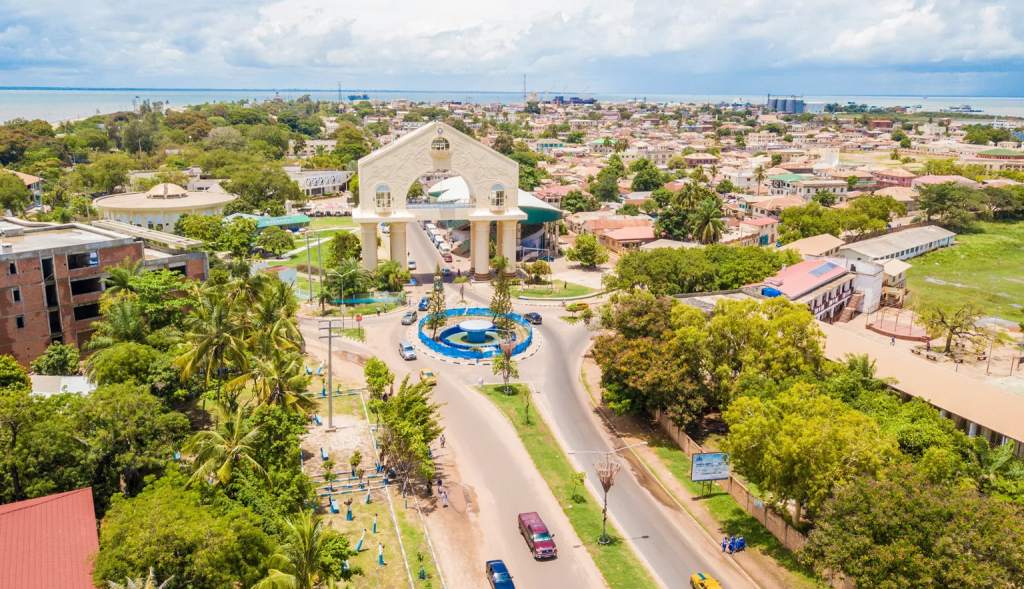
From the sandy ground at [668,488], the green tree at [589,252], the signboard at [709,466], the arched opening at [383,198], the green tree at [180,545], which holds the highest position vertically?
the arched opening at [383,198]

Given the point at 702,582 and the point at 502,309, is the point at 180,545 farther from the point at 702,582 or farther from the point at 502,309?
the point at 502,309

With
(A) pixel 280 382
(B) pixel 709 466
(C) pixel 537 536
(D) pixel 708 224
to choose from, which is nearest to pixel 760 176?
(D) pixel 708 224

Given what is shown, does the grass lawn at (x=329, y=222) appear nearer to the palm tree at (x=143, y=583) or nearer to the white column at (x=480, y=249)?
the white column at (x=480, y=249)

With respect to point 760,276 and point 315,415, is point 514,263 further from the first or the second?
point 315,415

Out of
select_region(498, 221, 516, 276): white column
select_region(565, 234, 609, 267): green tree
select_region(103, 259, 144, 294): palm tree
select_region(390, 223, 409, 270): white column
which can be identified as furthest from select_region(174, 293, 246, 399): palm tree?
select_region(565, 234, 609, 267): green tree

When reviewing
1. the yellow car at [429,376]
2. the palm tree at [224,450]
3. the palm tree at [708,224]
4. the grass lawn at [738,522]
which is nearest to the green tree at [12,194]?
the yellow car at [429,376]

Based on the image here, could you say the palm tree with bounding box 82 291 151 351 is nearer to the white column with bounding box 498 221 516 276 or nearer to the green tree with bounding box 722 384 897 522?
the green tree with bounding box 722 384 897 522
